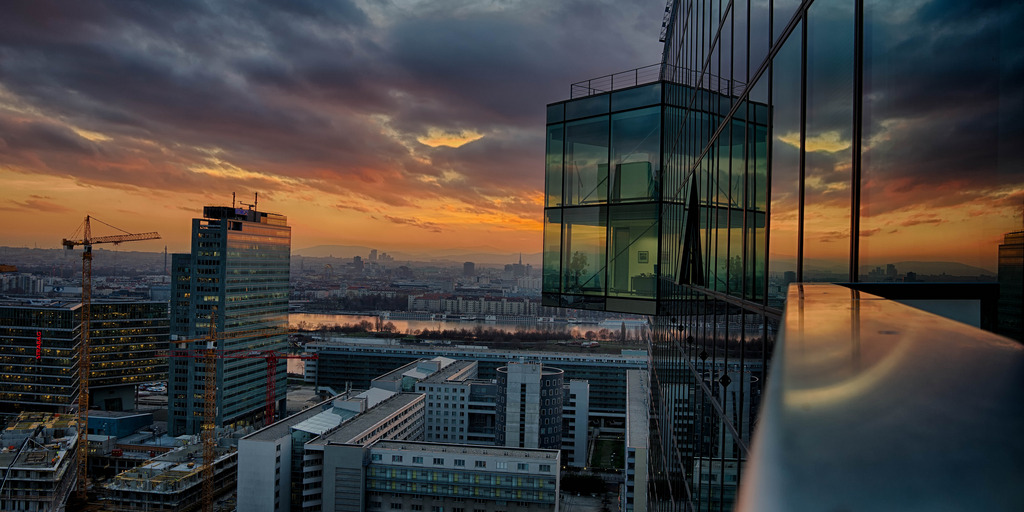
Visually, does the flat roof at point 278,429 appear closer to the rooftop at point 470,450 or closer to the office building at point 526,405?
the rooftop at point 470,450

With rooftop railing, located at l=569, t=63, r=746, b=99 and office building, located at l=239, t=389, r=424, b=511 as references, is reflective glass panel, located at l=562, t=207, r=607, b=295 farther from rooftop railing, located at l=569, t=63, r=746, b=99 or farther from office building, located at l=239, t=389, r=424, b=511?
office building, located at l=239, t=389, r=424, b=511

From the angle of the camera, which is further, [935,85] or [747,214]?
[747,214]

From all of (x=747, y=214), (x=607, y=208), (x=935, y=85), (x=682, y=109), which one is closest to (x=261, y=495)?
(x=607, y=208)

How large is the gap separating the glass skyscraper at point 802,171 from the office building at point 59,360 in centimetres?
6556

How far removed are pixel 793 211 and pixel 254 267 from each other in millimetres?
60475

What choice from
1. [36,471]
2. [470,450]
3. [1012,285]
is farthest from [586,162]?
[36,471]

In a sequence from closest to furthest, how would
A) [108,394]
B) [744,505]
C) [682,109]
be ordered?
[744,505]
[682,109]
[108,394]

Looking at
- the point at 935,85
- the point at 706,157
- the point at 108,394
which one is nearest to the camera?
the point at 935,85

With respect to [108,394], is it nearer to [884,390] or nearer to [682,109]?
[682,109]

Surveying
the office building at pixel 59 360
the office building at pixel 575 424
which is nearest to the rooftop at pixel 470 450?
the office building at pixel 575 424

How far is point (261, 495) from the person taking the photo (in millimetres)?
33250

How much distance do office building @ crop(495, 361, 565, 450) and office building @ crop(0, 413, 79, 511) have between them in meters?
26.0

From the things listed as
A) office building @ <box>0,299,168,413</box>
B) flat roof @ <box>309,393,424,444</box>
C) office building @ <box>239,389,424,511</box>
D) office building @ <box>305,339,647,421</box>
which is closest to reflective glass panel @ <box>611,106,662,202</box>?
office building @ <box>239,389,424,511</box>

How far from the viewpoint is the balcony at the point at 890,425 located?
1.51 ft
